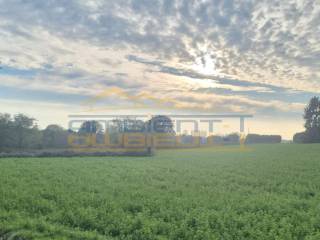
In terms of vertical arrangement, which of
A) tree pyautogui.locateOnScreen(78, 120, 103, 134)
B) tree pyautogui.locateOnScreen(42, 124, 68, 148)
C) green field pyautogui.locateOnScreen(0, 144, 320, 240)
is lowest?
green field pyautogui.locateOnScreen(0, 144, 320, 240)

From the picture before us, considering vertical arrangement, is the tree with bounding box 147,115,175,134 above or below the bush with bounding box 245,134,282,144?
above

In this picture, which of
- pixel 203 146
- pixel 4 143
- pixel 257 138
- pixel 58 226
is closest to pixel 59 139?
pixel 4 143

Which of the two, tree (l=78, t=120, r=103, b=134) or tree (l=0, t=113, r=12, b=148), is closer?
tree (l=0, t=113, r=12, b=148)

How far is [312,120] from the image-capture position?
81.0 meters

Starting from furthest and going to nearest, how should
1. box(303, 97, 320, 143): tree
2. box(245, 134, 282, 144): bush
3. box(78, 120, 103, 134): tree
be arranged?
box(245, 134, 282, 144): bush
box(78, 120, 103, 134): tree
box(303, 97, 320, 143): tree

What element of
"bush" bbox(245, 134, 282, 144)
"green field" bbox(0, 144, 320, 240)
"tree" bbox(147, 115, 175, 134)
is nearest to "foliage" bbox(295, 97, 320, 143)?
"bush" bbox(245, 134, 282, 144)

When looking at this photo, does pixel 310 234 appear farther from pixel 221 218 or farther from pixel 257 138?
pixel 257 138

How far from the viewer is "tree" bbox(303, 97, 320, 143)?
250 feet

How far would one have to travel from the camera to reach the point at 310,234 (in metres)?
10.0

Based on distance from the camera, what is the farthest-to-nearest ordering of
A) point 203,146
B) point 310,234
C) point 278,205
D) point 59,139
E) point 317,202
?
1. point 203,146
2. point 59,139
3. point 317,202
4. point 278,205
5. point 310,234

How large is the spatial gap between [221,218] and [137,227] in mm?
3044

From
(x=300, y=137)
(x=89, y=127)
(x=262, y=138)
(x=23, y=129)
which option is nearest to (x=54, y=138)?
(x=23, y=129)

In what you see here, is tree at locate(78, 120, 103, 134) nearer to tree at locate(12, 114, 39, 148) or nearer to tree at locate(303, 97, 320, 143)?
tree at locate(12, 114, 39, 148)

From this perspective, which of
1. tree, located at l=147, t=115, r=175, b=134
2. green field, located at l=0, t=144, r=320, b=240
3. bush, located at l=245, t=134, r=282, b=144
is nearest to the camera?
green field, located at l=0, t=144, r=320, b=240
